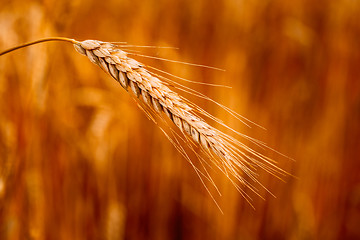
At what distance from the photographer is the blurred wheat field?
1.08 metres

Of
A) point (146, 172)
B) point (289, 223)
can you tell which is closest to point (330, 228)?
point (289, 223)

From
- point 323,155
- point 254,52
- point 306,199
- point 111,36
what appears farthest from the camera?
point 111,36

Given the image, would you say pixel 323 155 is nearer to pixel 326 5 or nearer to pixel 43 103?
pixel 326 5

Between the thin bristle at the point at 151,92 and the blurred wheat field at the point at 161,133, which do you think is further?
the blurred wheat field at the point at 161,133

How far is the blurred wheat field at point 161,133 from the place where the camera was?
3.54 feet

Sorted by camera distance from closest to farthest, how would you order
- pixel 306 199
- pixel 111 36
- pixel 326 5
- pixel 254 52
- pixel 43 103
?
pixel 43 103, pixel 306 199, pixel 254 52, pixel 111 36, pixel 326 5

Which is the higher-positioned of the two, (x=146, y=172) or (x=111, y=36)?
(x=111, y=36)

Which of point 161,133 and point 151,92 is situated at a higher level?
point 151,92

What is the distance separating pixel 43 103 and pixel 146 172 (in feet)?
1.87

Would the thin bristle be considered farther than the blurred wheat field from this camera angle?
No

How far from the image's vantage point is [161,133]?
58.7 inches

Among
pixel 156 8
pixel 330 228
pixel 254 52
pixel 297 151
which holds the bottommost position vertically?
pixel 330 228

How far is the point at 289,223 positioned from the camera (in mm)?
1495

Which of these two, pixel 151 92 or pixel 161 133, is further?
pixel 161 133
